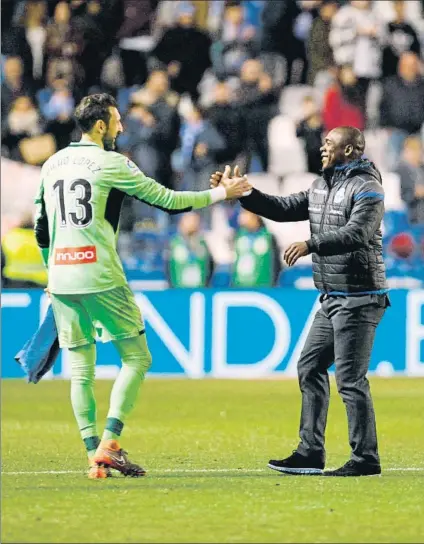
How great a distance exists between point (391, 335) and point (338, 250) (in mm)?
6852

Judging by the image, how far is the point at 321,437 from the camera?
25.6 feet

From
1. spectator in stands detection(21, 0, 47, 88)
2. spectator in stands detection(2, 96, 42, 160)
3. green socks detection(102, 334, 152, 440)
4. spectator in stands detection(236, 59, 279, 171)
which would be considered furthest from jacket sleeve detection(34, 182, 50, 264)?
spectator in stands detection(21, 0, 47, 88)

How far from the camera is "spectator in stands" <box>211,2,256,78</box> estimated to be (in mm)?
17812

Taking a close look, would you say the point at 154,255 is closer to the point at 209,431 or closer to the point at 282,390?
the point at 282,390

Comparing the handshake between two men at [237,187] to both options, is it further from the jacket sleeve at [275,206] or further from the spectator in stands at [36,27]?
the spectator in stands at [36,27]

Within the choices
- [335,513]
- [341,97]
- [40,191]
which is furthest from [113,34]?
[335,513]

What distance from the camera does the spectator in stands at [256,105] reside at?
17.0 metres

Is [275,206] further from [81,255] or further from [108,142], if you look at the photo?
[81,255]

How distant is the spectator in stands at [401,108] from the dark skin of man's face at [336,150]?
9338 millimetres

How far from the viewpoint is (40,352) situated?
301 inches

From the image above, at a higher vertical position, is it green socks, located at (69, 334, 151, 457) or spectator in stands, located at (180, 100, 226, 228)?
spectator in stands, located at (180, 100, 226, 228)

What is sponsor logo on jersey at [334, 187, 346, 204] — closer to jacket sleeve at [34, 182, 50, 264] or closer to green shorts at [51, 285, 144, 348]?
green shorts at [51, 285, 144, 348]

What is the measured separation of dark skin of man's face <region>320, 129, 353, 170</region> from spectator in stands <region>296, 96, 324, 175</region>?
8937mm

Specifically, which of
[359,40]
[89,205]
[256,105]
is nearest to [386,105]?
[359,40]
